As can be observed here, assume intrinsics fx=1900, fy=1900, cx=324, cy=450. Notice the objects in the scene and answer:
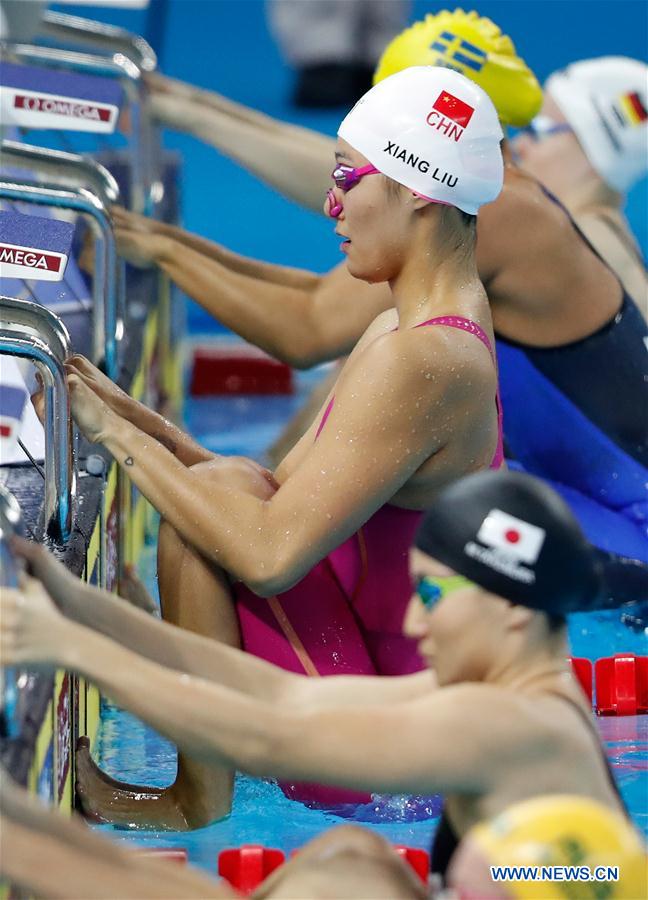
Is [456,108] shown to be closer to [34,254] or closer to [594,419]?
[34,254]

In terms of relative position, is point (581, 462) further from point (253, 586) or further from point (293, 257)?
point (293, 257)

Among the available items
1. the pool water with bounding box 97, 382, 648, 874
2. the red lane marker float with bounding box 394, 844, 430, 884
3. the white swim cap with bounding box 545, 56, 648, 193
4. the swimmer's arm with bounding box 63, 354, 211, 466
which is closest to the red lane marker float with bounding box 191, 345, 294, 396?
the white swim cap with bounding box 545, 56, 648, 193

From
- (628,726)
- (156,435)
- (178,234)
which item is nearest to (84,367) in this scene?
(156,435)

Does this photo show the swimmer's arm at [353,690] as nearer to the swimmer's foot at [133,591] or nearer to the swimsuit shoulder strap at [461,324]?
the swimsuit shoulder strap at [461,324]

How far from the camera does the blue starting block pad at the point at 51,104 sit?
4758 millimetres

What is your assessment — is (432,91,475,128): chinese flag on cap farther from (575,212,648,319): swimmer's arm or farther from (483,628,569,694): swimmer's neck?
(575,212,648,319): swimmer's arm

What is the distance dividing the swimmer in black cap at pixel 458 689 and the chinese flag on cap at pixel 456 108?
3.76 feet

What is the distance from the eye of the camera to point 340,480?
321 centimetres

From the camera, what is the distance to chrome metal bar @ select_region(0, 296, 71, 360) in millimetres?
3355

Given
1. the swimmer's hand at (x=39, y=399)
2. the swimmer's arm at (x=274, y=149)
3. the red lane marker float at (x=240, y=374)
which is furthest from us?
the red lane marker float at (x=240, y=374)

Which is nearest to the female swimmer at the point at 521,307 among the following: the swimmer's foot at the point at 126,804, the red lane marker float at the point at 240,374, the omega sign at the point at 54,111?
the omega sign at the point at 54,111

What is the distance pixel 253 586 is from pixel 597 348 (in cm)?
171

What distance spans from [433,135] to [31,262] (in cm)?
83

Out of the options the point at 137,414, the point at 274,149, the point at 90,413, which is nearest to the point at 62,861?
the point at 90,413
